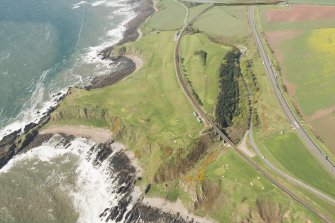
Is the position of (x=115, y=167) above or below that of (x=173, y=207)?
below

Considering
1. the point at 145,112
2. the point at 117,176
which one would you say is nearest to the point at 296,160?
the point at 145,112

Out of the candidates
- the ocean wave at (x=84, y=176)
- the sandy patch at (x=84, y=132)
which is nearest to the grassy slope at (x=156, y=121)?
the sandy patch at (x=84, y=132)

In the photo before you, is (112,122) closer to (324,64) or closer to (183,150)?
(183,150)

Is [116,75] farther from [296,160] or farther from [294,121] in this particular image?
[296,160]

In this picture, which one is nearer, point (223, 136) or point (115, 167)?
point (223, 136)

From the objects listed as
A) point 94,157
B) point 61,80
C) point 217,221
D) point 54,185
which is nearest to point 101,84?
point 61,80

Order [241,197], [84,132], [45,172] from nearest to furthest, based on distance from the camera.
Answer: [241,197]
[45,172]
[84,132]

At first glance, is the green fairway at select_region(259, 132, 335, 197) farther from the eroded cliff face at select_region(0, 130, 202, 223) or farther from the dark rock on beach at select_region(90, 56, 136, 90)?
the dark rock on beach at select_region(90, 56, 136, 90)

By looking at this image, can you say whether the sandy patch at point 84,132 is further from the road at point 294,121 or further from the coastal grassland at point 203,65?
the road at point 294,121
